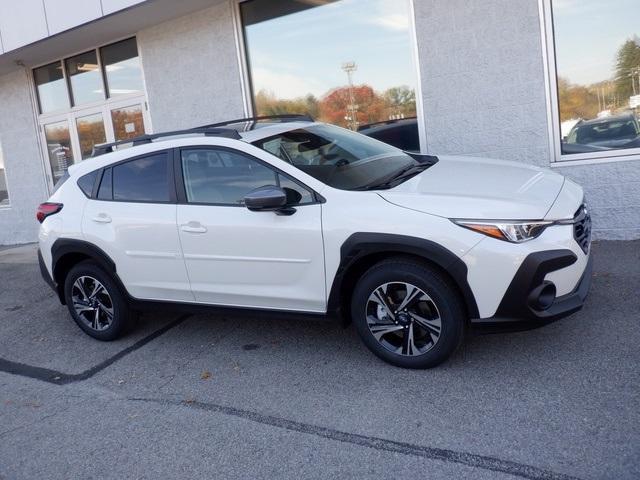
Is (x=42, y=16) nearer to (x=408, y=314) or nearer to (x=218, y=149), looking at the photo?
(x=218, y=149)

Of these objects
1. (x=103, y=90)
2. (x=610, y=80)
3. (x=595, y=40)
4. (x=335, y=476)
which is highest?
(x=103, y=90)

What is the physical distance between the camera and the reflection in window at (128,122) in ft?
33.9

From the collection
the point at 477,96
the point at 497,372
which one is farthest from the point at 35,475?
the point at 477,96

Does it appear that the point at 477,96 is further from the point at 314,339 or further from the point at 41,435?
the point at 41,435

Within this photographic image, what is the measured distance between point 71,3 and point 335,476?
27.5ft

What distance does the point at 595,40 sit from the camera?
6.66 m

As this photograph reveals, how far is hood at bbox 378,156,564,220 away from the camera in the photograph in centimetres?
371

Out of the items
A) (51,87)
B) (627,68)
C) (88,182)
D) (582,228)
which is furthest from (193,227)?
(51,87)

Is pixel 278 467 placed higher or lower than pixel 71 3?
lower

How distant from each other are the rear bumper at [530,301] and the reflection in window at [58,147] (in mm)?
10134

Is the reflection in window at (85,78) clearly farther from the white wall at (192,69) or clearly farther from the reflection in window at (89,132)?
the white wall at (192,69)

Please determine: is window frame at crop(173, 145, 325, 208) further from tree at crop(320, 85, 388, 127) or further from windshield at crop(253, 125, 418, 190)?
tree at crop(320, 85, 388, 127)

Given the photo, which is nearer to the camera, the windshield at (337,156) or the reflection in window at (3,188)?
the windshield at (337,156)

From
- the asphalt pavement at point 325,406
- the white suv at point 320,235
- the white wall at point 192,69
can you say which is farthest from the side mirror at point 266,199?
the white wall at point 192,69
